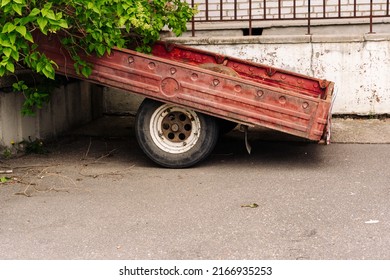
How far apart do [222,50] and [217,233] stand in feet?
15.9

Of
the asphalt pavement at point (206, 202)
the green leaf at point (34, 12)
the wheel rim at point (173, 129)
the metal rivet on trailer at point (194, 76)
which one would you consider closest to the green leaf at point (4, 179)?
the asphalt pavement at point (206, 202)

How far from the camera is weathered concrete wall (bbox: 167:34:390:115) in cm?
934

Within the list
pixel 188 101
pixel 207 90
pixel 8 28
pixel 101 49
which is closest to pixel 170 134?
pixel 188 101

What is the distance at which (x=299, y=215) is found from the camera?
560 centimetres

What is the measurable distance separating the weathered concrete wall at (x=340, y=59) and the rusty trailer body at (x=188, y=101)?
2115mm

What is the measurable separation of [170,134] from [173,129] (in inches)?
2.8

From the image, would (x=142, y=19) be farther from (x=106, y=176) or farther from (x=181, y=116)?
(x=106, y=176)

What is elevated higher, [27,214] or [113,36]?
[113,36]

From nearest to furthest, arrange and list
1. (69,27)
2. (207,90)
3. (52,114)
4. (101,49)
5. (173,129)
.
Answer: (69,27) < (101,49) < (207,90) < (173,129) < (52,114)

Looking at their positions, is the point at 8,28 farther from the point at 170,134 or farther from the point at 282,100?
the point at 282,100

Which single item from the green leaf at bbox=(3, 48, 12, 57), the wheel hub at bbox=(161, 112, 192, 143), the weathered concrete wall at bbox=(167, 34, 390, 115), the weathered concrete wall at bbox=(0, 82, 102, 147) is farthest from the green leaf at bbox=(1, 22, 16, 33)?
the weathered concrete wall at bbox=(167, 34, 390, 115)

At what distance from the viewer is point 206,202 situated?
19.7ft

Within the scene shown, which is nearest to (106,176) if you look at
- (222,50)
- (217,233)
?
(217,233)

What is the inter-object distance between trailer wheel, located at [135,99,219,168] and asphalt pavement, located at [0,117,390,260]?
14cm
